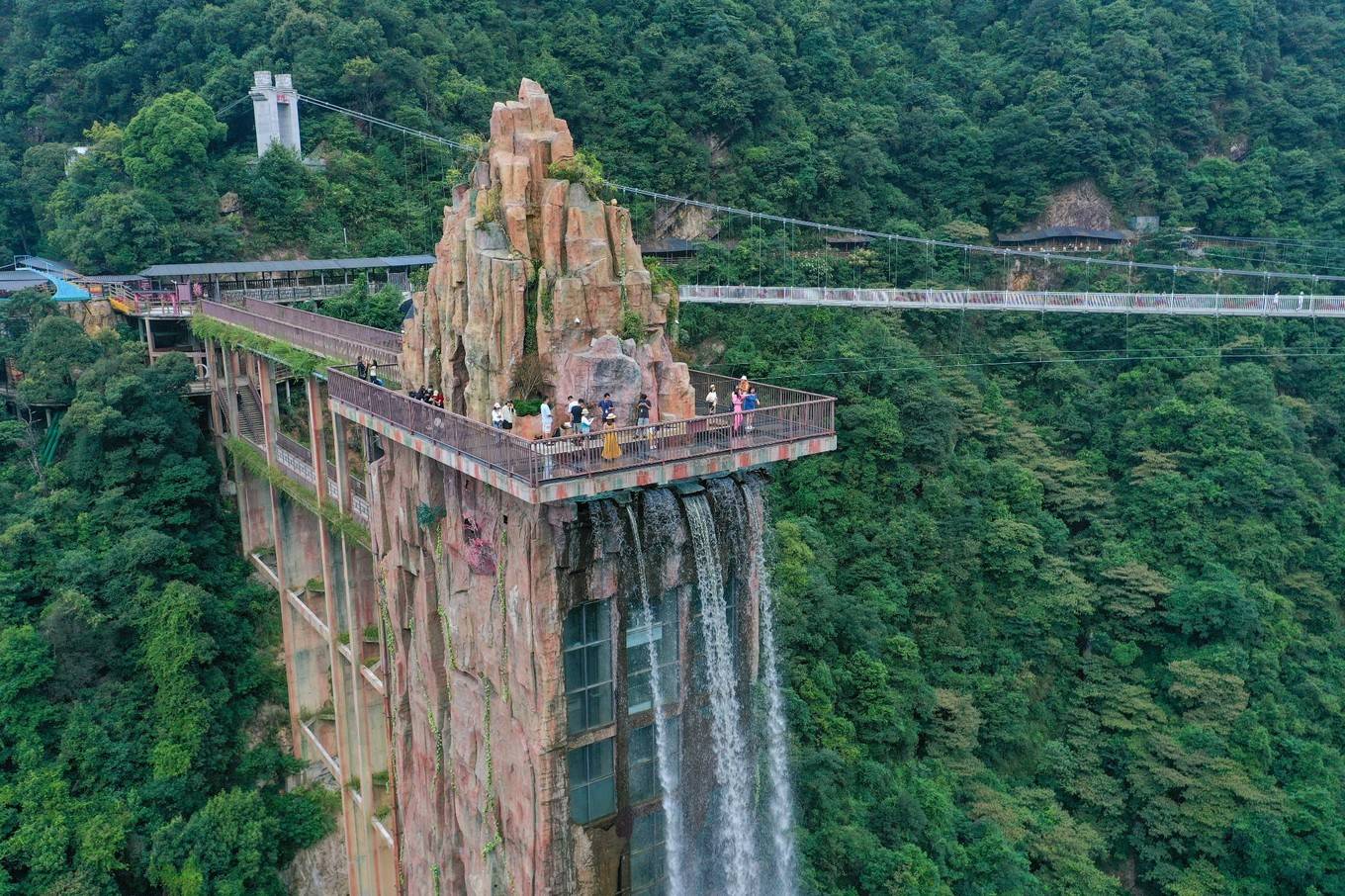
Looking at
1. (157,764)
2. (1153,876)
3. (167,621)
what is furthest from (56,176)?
(1153,876)

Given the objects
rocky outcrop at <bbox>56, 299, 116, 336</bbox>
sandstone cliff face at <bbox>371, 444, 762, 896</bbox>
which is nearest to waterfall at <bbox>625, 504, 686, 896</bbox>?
sandstone cliff face at <bbox>371, 444, 762, 896</bbox>

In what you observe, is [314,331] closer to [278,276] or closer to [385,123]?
[278,276]

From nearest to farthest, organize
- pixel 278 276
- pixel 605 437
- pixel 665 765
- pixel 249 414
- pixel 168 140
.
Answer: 1. pixel 605 437
2. pixel 665 765
3. pixel 249 414
4. pixel 278 276
5. pixel 168 140

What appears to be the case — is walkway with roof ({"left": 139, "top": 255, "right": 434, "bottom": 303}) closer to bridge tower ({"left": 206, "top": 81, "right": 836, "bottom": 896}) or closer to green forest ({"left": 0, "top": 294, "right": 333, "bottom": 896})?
green forest ({"left": 0, "top": 294, "right": 333, "bottom": 896})

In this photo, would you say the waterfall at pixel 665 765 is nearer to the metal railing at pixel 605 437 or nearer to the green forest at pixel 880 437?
the metal railing at pixel 605 437

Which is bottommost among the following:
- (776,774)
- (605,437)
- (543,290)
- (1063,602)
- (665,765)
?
(1063,602)

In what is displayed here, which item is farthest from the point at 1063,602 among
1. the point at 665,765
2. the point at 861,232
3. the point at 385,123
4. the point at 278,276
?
the point at 385,123

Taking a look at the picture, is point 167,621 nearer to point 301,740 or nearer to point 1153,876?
point 301,740
